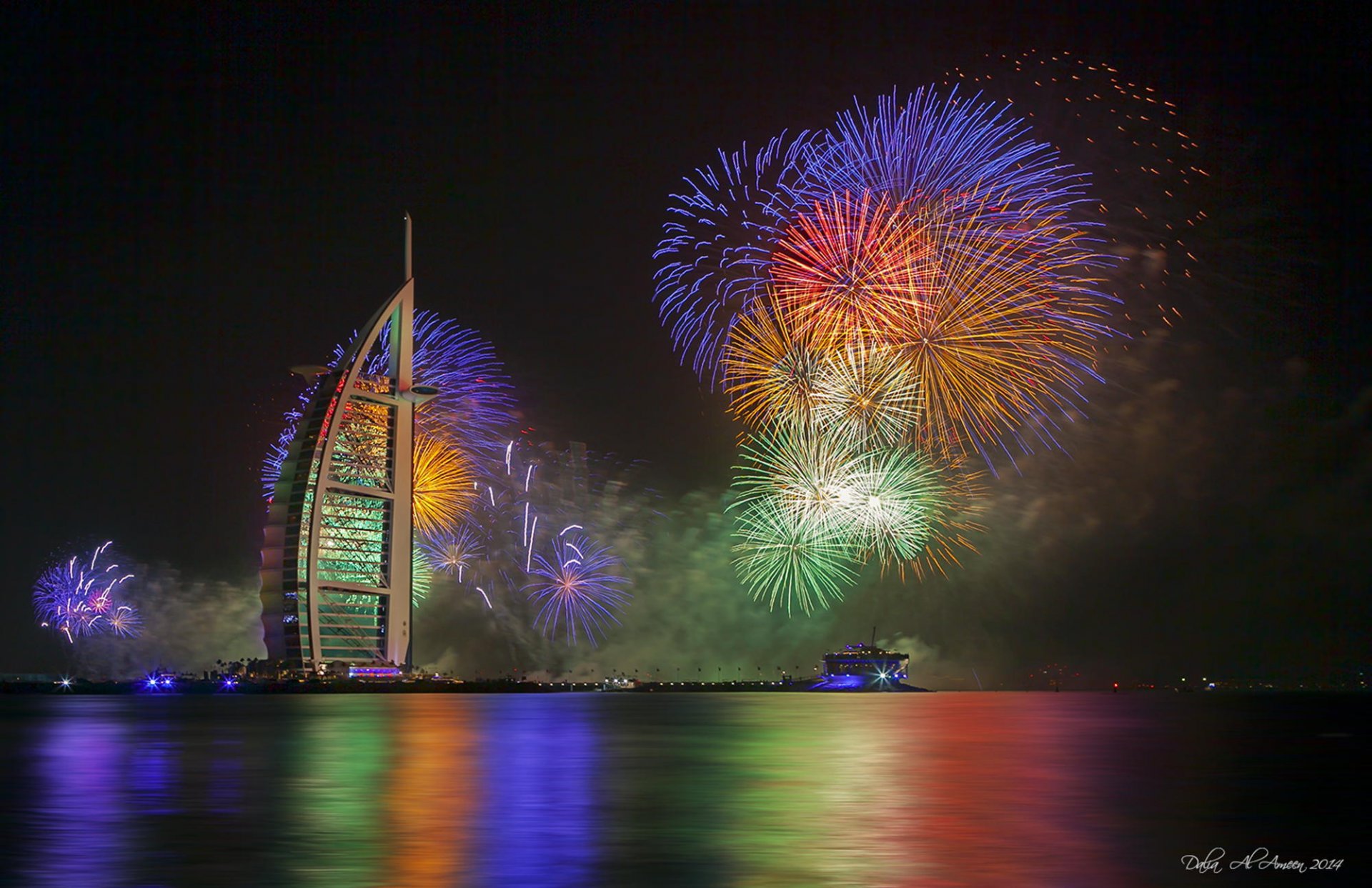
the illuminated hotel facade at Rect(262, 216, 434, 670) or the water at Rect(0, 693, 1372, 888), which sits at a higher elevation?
the illuminated hotel facade at Rect(262, 216, 434, 670)

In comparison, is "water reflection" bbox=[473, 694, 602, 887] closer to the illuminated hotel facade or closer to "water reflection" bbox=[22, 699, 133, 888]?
"water reflection" bbox=[22, 699, 133, 888]

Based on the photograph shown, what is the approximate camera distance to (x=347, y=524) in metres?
176

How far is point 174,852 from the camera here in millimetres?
26266

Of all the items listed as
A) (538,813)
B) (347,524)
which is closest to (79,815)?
(538,813)

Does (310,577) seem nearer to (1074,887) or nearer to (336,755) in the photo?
(336,755)

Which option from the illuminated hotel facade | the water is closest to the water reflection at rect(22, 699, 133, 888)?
the water

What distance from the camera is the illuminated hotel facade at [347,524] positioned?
171750mm

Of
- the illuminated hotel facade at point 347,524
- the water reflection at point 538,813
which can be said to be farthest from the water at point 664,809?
the illuminated hotel facade at point 347,524

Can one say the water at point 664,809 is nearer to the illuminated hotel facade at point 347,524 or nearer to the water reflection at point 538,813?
the water reflection at point 538,813

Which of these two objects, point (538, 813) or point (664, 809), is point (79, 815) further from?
point (664, 809)

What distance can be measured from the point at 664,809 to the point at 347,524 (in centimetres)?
14813

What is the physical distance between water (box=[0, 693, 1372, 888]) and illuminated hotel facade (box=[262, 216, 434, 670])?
100 metres

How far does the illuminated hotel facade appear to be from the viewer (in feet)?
563

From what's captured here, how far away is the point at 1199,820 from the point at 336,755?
115 ft
